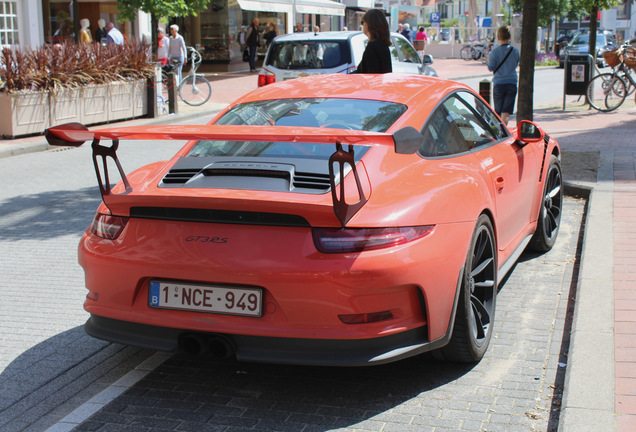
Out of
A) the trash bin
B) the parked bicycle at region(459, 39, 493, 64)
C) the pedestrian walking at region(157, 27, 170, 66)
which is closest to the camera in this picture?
the trash bin

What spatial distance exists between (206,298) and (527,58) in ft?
25.8

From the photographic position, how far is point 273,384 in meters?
3.60

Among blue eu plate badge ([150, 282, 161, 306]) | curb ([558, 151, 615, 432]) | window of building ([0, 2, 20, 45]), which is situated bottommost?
curb ([558, 151, 615, 432])

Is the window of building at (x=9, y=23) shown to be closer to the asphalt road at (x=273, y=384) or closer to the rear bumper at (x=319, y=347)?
the asphalt road at (x=273, y=384)

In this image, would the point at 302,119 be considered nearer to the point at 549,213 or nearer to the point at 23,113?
the point at 549,213

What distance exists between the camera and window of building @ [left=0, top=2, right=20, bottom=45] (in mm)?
19594

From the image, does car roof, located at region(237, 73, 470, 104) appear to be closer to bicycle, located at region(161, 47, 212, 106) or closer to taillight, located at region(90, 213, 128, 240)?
taillight, located at region(90, 213, 128, 240)

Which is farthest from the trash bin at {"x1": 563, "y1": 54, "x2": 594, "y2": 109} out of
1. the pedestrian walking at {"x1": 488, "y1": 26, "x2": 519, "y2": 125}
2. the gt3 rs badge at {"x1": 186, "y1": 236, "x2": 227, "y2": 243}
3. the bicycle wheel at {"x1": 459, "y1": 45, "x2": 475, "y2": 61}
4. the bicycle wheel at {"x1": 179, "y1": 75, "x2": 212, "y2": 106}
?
the bicycle wheel at {"x1": 459, "y1": 45, "x2": 475, "y2": 61}

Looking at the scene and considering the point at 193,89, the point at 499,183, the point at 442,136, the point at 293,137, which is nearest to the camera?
the point at 293,137

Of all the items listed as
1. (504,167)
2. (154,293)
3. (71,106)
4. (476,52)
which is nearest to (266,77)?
(71,106)

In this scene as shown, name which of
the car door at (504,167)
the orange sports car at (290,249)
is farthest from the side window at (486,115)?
the orange sports car at (290,249)

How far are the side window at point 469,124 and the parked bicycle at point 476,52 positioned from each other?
3928cm

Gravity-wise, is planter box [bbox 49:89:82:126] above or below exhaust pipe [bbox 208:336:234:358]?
above

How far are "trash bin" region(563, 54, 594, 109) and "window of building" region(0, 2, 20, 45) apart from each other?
569 inches
